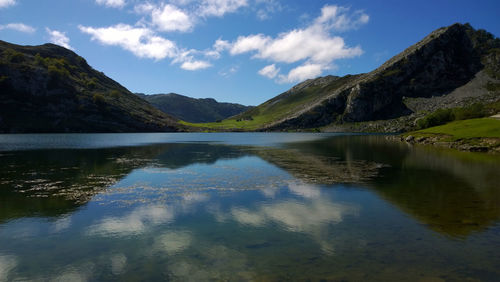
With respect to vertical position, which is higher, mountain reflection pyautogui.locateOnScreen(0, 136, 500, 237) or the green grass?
the green grass

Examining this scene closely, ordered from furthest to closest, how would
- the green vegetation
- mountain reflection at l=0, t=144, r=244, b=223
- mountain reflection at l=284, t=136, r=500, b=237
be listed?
the green vegetation < mountain reflection at l=0, t=144, r=244, b=223 < mountain reflection at l=284, t=136, r=500, b=237

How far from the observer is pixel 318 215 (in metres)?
20.2

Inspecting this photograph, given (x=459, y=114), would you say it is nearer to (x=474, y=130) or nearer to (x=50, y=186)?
(x=474, y=130)

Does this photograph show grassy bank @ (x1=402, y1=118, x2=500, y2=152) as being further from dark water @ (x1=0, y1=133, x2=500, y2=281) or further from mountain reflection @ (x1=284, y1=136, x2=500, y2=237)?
dark water @ (x1=0, y1=133, x2=500, y2=281)

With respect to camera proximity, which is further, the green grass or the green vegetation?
the green vegetation

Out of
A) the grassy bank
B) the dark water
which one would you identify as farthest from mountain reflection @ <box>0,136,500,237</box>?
the grassy bank

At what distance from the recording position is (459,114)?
113438 mm

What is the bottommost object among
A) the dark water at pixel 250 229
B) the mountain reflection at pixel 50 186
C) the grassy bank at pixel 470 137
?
the dark water at pixel 250 229

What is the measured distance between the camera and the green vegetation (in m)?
110

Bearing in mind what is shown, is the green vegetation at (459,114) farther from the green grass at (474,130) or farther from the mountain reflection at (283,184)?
the mountain reflection at (283,184)

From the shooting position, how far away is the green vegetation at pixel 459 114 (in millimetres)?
110037

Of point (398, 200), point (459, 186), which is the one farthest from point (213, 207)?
point (459, 186)

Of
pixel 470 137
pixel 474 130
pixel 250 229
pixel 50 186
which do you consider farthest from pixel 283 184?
pixel 474 130

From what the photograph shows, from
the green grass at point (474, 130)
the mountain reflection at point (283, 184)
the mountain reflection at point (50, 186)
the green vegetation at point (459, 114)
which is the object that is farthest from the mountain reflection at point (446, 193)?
the green vegetation at point (459, 114)
